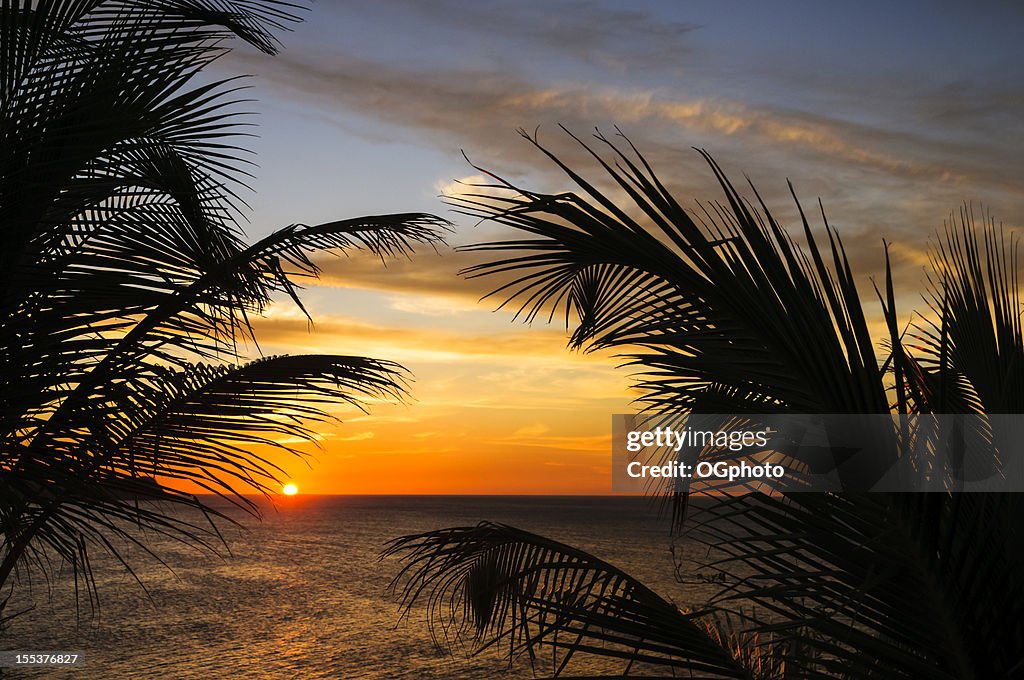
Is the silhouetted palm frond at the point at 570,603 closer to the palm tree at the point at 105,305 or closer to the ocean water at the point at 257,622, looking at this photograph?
the palm tree at the point at 105,305

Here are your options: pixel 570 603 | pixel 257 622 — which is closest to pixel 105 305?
pixel 570 603

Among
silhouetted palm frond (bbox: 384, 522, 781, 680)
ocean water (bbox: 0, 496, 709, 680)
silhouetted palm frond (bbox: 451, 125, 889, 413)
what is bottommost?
ocean water (bbox: 0, 496, 709, 680)

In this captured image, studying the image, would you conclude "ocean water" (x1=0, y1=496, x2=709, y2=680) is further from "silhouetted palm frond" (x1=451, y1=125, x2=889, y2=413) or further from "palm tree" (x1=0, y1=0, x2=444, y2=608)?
"silhouetted palm frond" (x1=451, y1=125, x2=889, y2=413)

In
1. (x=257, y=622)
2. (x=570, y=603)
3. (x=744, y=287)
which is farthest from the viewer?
(x=257, y=622)

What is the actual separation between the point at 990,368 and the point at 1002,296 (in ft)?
0.82

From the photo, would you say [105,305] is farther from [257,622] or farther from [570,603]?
[257,622]

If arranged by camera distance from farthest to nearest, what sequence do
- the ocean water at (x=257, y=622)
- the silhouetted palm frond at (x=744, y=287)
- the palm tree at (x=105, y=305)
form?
the ocean water at (x=257, y=622)
the palm tree at (x=105, y=305)
the silhouetted palm frond at (x=744, y=287)

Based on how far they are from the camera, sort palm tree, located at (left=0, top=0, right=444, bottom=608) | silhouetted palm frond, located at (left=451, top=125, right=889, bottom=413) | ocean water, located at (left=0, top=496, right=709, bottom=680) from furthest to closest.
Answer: ocean water, located at (left=0, top=496, right=709, bottom=680) → palm tree, located at (left=0, top=0, right=444, bottom=608) → silhouetted palm frond, located at (left=451, top=125, right=889, bottom=413)

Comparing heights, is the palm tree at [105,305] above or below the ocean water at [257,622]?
above

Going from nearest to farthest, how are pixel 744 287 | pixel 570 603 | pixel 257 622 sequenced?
pixel 744 287 < pixel 570 603 < pixel 257 622

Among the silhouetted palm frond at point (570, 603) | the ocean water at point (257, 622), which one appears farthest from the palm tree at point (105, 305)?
the ocean water at point (257, 622)

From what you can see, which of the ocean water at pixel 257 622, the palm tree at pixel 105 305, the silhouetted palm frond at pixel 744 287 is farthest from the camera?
the ocean water at pixel 257 622

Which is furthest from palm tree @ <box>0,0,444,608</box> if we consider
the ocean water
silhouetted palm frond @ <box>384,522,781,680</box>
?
the ocean water

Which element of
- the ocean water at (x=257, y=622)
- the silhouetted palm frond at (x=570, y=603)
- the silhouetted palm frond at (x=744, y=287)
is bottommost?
the ocean water at (x=257, y=622)
